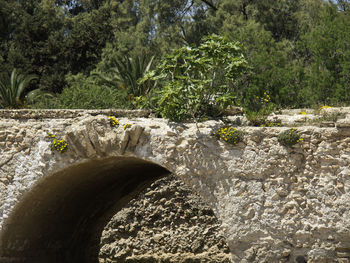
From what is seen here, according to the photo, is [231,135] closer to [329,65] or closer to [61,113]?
[61,113]

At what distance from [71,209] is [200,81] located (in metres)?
4.57

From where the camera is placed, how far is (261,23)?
2659 centimetres

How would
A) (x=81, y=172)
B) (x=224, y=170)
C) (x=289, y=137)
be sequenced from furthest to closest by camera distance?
(x=81, y=172) → (x=224, y=170) → (x=289, y=137)

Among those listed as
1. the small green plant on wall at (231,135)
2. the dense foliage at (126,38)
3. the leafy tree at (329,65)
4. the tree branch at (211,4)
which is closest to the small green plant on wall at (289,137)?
the small green plant on wall at (231,135)

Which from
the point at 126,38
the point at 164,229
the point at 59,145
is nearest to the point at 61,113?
the point at 59,145

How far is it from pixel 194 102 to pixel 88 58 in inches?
859

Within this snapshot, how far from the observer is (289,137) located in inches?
295

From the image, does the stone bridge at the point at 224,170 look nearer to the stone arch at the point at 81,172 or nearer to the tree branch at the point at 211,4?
the stone arch at the point at 81,172

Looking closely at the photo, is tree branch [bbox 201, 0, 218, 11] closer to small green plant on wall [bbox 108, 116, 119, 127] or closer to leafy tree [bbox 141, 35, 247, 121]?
leafy tree [bbox 141, 35, 247, 121]

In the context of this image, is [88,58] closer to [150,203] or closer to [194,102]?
[150,203]

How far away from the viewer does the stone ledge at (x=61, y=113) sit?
868 cm

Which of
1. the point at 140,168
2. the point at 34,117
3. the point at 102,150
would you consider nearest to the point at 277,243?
the point at 102,150

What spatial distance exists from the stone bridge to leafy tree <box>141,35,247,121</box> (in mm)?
343

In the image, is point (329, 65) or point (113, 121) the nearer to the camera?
point (113, 121)
